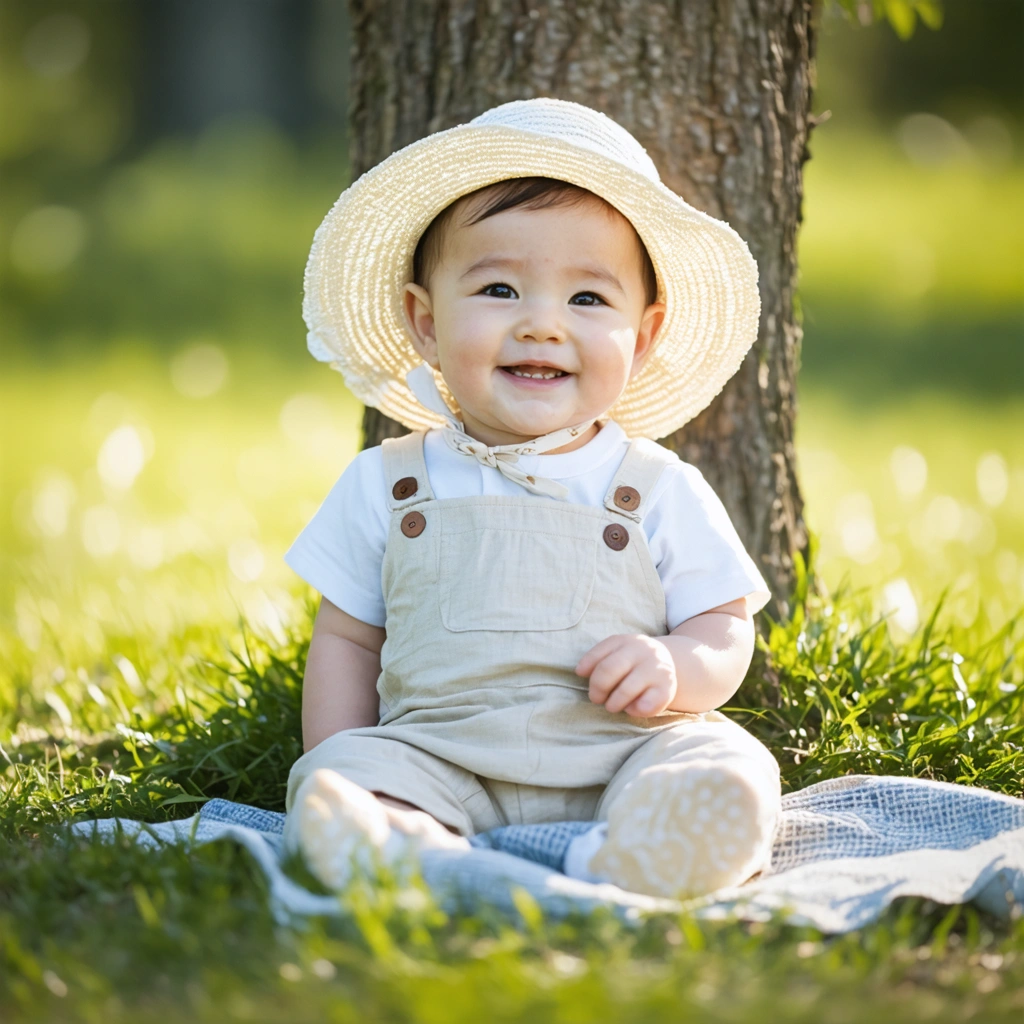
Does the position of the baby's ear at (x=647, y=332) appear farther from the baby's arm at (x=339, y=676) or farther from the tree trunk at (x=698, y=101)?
the baby's arm at (x=339, y=676)

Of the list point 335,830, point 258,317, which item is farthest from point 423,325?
point 258,317

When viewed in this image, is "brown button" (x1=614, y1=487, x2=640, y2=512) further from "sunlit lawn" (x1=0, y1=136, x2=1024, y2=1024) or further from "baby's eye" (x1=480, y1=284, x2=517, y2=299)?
"sunlit lawn" (x1=0, y1=136, x2=1024, y2=1024)

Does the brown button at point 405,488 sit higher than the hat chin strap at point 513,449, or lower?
lower

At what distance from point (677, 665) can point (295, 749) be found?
884 mm

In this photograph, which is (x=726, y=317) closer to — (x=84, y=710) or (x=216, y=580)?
(x=84, y=710)

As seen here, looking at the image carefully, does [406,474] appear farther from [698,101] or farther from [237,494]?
[237,494]

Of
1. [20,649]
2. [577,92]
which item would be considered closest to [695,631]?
[577,92]

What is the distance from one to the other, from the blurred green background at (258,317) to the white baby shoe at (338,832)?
130 cm

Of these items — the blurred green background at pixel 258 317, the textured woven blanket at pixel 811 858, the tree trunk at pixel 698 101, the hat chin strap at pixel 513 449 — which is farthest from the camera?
the blurred green background at pixel 258 317

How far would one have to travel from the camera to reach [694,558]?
2.45m

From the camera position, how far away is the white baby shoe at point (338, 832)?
6.29 ft

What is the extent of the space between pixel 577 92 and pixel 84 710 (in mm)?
1845

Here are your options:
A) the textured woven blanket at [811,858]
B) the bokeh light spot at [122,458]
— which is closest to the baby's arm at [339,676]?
the textured woven blanket at [811,858]

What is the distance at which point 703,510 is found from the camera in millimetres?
2486
